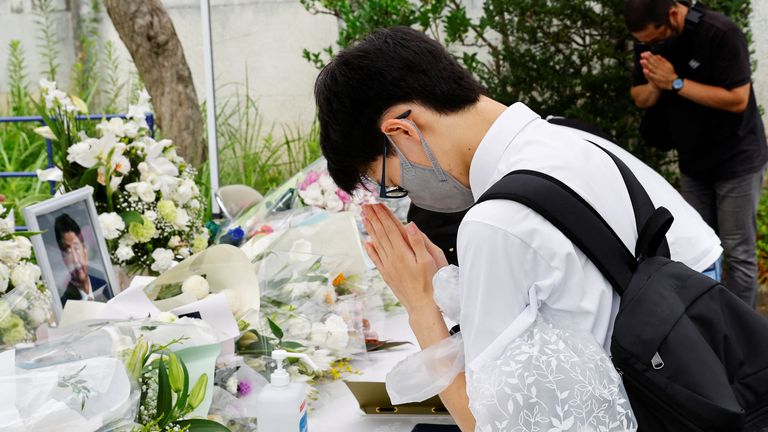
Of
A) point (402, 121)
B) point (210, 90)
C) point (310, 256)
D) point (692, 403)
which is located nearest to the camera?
point (692, 403)

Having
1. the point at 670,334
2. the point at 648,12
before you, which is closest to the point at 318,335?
the point at 670,334

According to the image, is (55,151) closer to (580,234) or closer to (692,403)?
(580,234)

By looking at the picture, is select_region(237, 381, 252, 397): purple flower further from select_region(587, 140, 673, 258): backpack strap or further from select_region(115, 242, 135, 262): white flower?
select_region(587, 140, 673, 258): backpack strap

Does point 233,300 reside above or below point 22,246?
below

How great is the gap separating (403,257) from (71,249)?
2.62ft

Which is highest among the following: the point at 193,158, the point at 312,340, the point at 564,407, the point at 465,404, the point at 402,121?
the point at 402,121

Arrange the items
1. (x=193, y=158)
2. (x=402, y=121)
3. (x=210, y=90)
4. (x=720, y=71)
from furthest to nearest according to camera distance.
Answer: (x=193, y=158)
(x=210, y=90)
(x=720, y=71)
(x=402, y=121)

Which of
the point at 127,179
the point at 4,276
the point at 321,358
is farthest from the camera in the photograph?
the point at 127,179

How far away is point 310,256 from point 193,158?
374 centimetres

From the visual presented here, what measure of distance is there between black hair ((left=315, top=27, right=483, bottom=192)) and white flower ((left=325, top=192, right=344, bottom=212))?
1.26 meters

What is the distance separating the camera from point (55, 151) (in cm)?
217

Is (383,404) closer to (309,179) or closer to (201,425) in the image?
(201,425)

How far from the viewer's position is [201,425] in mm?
1389

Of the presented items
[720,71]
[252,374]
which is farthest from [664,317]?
[720,71]
